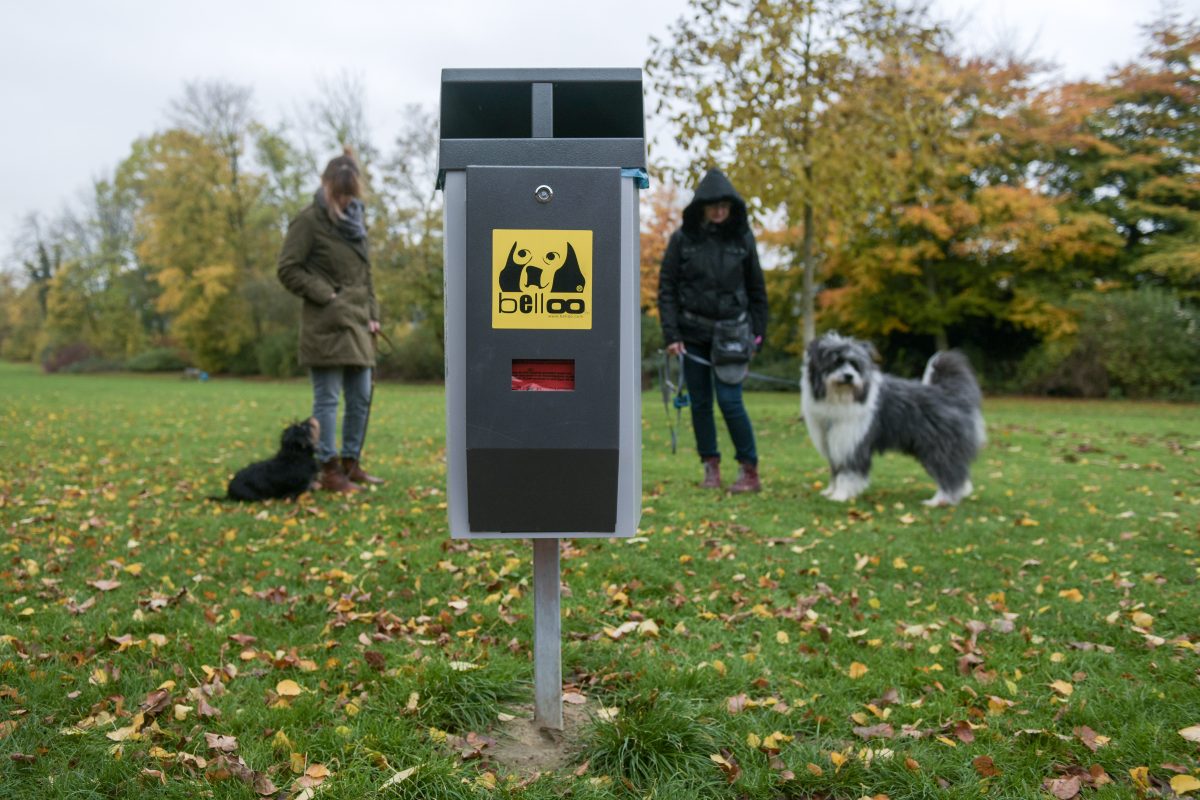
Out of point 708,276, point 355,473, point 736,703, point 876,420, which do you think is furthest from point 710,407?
point 736,703

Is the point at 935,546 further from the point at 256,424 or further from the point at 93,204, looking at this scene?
the point at 93,204

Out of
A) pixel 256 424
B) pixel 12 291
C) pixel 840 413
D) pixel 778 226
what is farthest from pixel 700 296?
pixel 12 291

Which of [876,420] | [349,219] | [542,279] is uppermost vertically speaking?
[349,219]

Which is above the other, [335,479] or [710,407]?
[710,407]

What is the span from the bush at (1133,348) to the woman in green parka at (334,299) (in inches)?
684

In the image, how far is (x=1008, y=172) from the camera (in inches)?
827

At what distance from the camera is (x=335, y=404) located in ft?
20.0

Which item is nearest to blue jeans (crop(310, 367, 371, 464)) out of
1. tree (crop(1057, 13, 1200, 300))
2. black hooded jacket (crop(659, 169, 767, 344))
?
black hooded jacket (crop(659, 169, 767, 344))

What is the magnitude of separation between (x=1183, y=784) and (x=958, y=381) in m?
4.23

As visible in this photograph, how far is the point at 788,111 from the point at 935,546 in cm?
673

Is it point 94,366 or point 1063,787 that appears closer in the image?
point 1063,787

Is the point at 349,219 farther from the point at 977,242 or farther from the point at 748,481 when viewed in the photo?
the point at 977,242

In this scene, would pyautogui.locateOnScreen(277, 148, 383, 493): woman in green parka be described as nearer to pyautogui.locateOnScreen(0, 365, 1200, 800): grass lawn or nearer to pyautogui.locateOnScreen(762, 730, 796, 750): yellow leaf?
pyautogui.locateOnScreen(0, 365, 1200, 800): grass lawn

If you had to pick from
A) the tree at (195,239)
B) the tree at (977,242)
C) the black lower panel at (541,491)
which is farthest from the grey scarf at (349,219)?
the tree at (195,239)
